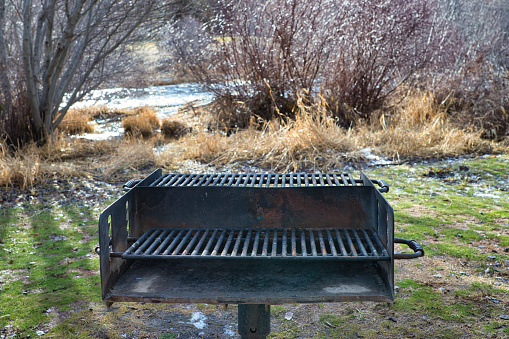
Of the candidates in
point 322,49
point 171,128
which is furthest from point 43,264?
point 171,128

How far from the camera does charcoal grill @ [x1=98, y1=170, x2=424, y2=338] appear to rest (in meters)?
1.71

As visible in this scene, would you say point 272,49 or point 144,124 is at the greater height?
point 272,49

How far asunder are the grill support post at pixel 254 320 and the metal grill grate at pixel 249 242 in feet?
0.81

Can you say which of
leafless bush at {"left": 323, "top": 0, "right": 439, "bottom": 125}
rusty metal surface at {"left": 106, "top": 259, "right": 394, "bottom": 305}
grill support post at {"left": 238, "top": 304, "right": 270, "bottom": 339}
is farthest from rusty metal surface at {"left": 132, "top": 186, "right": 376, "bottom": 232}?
leafless bush at {"left": 323, "top": 0, "right": 439, "bottom": 125}

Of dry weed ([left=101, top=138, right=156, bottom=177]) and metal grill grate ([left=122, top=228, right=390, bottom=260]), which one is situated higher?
metal grill grate ([left=122, top=228, right=390, bottom=260])

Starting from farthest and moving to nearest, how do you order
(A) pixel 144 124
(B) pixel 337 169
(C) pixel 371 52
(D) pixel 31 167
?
(A) pixel 144 124 < (C) pixel 371 52 < (B) pixel 337 169 < (D) pixel 31 167

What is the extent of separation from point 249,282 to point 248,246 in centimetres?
29

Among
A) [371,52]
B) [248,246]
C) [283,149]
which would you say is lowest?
[283,149]

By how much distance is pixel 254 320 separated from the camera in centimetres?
201

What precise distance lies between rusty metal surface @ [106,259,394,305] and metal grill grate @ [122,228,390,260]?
0.23ft

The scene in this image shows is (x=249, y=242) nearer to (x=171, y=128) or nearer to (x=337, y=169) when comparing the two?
(x=337, y=169)

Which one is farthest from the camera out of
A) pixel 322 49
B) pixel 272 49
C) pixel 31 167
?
pixel 272 49

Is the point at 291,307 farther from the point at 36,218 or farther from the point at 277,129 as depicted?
the point at 277,129

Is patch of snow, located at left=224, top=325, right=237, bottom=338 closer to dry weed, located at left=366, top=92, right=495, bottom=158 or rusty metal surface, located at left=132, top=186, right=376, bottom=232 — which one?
rusty metal surface, located at left=132, top=186, right=376, bottom=232
